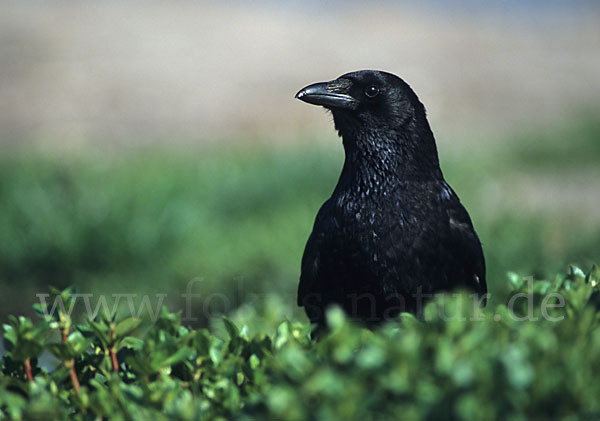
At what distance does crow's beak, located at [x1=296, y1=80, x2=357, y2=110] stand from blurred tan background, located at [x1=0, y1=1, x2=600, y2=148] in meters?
6.49

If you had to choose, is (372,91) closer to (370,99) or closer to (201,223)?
(370,99)

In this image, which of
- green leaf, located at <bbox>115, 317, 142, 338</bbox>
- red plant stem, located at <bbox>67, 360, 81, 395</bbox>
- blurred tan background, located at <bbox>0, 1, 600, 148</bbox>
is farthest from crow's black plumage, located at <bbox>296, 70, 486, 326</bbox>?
blurred tan background, located at <bbox>0, 1, 600, 148</bbox>

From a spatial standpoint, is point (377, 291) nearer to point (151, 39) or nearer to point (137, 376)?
point (137, 376)

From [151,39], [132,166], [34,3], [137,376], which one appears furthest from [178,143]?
[137,376]

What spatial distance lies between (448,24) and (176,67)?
701 cm

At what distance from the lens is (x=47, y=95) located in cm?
1250

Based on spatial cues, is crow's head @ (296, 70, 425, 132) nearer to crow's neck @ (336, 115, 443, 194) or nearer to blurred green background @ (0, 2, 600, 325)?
crow's neck @ (336, 115, 443, 194)

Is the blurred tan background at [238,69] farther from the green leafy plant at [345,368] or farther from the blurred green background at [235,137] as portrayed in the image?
the green leafy plant at [345,368]

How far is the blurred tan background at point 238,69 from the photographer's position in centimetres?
1180

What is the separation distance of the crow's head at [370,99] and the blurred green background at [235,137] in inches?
48.8

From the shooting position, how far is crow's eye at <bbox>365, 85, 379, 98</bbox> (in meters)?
3.25

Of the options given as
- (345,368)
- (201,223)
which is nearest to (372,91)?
(345,368)

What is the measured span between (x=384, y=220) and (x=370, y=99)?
1.77 ft

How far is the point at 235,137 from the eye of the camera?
36.7 ft
